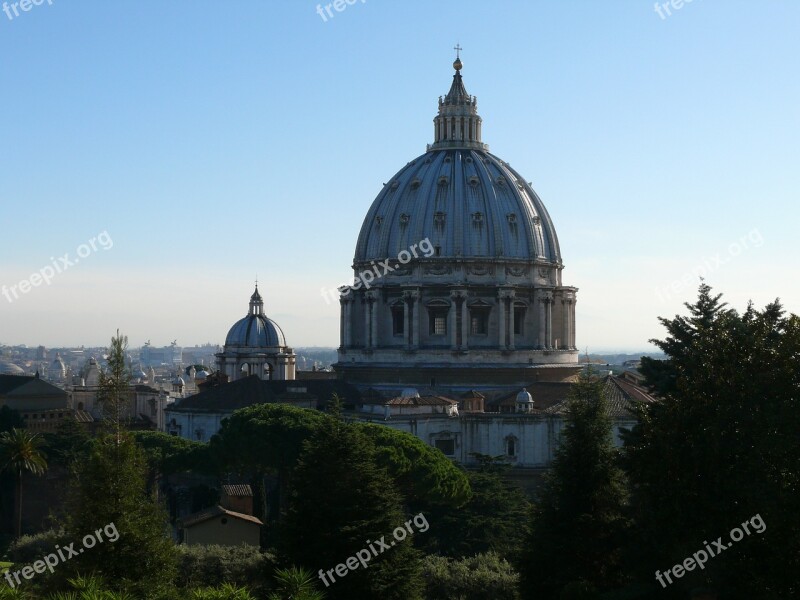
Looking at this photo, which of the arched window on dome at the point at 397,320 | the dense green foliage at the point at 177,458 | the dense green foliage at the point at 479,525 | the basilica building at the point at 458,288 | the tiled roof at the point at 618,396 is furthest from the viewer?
the arched window on dome at the point at 397,320

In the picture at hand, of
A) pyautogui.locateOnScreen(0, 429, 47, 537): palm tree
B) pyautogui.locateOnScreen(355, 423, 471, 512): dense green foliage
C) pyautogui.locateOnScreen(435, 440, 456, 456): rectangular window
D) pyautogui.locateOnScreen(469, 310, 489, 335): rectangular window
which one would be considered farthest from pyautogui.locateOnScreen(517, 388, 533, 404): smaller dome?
pyautogui.locateOnScreen(0, 429, 47, 537): palm tree

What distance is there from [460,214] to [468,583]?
146ft

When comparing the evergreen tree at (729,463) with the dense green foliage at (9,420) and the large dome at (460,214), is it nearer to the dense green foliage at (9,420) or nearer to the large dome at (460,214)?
the dense green foliage at (9,420)

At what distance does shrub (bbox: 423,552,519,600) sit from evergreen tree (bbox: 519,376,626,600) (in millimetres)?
1837

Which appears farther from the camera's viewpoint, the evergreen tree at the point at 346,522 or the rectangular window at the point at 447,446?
the rectangular window at the point at 447,446

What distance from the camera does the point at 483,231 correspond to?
240ft

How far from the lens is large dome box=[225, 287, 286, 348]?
3113 inches

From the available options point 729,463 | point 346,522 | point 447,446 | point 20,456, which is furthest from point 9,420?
point 729,463

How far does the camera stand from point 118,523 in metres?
24.5

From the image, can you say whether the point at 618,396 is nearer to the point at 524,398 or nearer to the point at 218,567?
the point at 524,398

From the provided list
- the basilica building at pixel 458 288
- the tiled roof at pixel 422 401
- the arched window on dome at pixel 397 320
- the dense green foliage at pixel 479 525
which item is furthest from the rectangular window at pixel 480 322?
the dense green foliage at pixel 479 525

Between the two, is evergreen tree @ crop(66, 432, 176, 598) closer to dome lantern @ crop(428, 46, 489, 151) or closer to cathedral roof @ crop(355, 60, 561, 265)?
cathedral roof @ crop(355, 60, 561, 265)

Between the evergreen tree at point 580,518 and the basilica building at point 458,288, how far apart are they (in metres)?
40.3

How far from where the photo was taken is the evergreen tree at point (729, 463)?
22172mm
